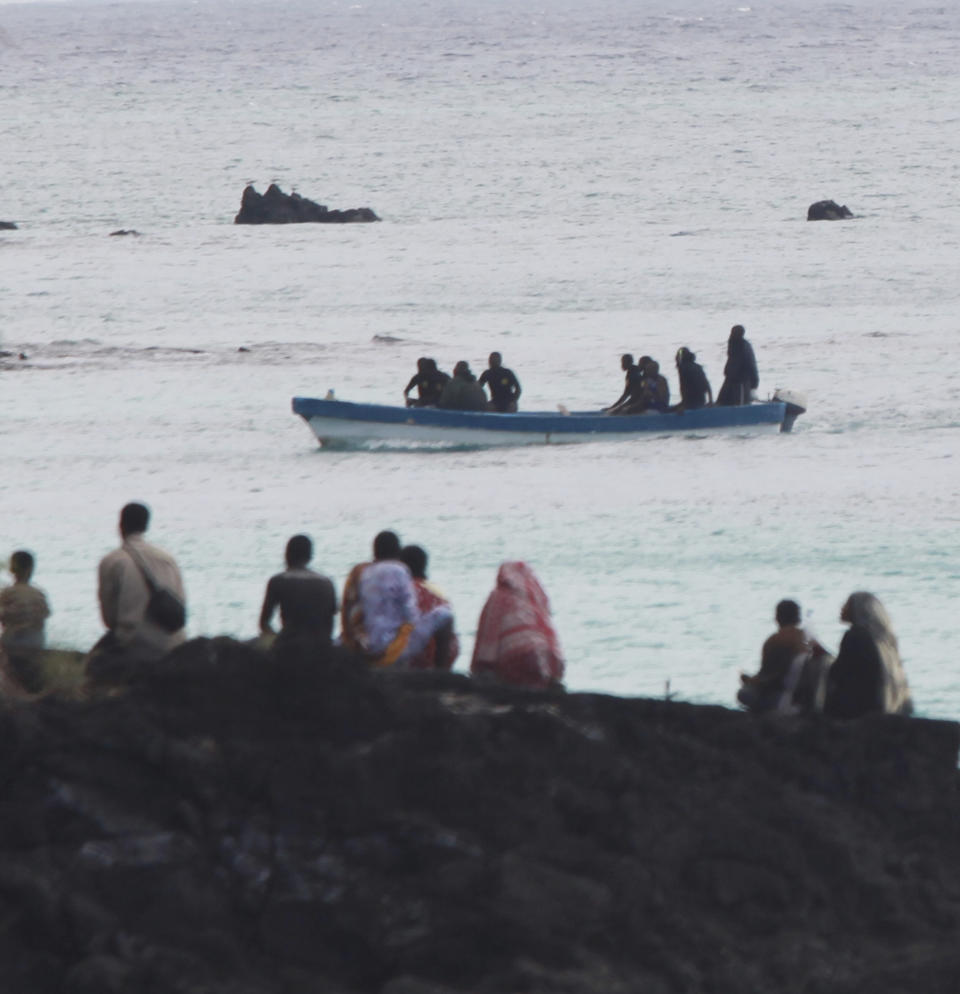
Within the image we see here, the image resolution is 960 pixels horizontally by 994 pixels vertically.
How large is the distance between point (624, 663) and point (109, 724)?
22.2 feet

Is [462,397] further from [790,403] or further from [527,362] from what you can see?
[527,362]

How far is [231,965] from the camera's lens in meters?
6.88

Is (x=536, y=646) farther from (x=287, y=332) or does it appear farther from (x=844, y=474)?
(x=287, y=332)

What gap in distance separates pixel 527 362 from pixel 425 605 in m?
21.1

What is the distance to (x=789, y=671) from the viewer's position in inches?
341

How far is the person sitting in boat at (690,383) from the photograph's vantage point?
22.2 metres

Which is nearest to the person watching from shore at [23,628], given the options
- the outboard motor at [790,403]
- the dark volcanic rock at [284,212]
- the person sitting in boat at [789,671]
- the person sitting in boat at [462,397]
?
the person sitting in boat at [789,671]

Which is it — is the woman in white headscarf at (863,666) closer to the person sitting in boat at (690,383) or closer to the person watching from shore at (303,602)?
the person watching from shore at (303,602)

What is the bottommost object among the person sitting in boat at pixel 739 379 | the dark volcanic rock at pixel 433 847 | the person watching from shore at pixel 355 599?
the dark volcanic rock at pixel 433 847

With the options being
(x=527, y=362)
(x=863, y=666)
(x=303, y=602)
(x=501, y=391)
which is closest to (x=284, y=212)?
(x=527, y=362)

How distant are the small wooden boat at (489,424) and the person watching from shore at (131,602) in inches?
529

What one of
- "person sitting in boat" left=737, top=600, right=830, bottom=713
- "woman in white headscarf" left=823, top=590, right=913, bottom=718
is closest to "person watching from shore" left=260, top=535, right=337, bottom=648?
"person sitting in boat" left=737, top=600, right=830, bottom=713

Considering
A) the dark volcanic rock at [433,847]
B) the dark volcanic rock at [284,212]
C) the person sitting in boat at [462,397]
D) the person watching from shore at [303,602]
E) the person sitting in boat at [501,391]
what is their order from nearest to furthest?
the dark volcanic rock at [433,847] → the person watching from shore at [303,602] → the person sitting in boat at [462,397] → the person sitting in boat at [501,391] → the dark volcanic rock at [284,212]

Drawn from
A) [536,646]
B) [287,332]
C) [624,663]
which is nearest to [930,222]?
[287,332]
